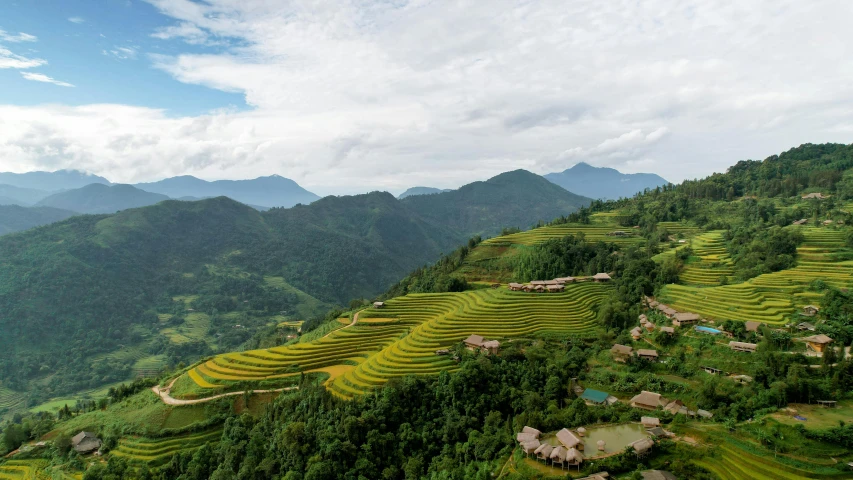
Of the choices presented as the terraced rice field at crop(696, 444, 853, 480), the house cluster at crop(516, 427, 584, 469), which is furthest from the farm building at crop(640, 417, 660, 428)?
the house cluster at crop(516, 427, 584, 469)

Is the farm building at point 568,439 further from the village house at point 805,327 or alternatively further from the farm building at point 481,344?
the village house at point 805,327

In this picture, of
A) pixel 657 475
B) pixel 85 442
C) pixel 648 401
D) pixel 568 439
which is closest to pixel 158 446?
pixel 85 442

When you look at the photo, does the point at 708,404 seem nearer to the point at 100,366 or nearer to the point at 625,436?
the point at 625,436

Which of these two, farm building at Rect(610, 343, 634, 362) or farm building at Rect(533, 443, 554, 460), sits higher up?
farm building at Rect(610, 343, 634, 362)

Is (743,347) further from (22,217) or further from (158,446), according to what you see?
(22,217)

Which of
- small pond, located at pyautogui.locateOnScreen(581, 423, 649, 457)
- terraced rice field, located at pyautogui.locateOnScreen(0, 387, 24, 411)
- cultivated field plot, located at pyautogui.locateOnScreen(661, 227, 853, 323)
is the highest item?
cultivated field plot, located at pyautogui.locateOnScreen(661, 227, 853, 323)

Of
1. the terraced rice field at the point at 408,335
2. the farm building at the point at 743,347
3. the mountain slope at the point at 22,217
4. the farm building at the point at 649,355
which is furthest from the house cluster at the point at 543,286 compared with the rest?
the mountain slope at the point at 22,217

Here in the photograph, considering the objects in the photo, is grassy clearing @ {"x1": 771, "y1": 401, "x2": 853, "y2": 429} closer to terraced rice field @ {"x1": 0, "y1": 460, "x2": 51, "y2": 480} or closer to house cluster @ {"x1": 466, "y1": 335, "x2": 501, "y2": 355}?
house cluster @ {"x1": 466, "y1": 335, "x2": 501, "y2": 355}
